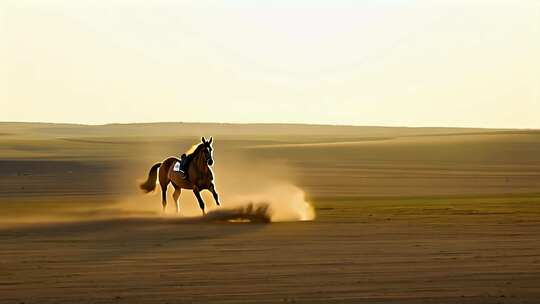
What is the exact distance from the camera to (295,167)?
6031 cm

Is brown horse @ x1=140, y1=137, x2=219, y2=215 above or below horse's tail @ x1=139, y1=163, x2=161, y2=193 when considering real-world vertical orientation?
below

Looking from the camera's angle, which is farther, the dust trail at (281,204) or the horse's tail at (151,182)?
the horse's tail at (151,182)

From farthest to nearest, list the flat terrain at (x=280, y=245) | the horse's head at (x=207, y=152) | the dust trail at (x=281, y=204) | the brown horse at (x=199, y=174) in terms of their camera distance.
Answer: the dust trail at (x=281, y=204) → the brown horse at (x=199, y=174) → the horse's head at (x=207, y=152) → the flat terrain at (x=280, y=245)

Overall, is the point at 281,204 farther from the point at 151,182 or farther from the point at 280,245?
the point at 280,245

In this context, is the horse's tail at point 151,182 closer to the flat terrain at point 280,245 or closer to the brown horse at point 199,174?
the flat terrain at point 280,245

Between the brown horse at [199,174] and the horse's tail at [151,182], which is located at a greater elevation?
the horse's tail at [151,182]

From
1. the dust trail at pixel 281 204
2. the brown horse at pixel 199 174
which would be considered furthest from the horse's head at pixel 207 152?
the dust trail at pixel 281 204

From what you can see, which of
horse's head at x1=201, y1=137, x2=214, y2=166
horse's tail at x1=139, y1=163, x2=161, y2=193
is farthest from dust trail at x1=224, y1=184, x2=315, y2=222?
horse's tail at x1=139, y1=163, x2=161, y2=193

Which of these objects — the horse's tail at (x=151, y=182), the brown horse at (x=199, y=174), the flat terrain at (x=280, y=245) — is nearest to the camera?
the flat terrain at (x=280, y=245)

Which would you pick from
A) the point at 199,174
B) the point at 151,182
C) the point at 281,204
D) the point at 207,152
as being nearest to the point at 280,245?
the point at 207,152

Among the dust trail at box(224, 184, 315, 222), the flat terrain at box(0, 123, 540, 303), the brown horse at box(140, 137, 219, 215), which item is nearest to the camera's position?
the flat terrain at box(0, 123, 540, 303)

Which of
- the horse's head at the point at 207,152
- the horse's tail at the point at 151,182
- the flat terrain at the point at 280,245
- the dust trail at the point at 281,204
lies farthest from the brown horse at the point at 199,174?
the horse's tail at the point at 151,182

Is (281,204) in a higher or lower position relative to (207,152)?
lower

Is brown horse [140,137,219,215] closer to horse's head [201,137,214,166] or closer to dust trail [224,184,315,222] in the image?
horse's head [201,137,214,166]
